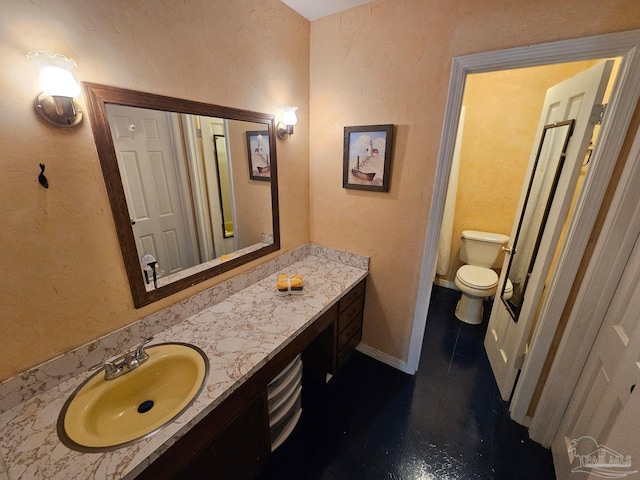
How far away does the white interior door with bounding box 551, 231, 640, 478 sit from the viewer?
973 millimetres

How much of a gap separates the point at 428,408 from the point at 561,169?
65.1 inches

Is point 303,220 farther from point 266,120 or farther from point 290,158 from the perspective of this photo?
point 266,120

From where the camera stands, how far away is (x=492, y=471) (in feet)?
4.59

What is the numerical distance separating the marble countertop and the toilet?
3.97ft

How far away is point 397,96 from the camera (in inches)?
59.9

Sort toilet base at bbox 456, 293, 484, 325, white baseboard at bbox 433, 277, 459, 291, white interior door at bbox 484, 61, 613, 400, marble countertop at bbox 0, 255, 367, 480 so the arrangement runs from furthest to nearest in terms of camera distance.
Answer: white baseboard at bbox 433, 277, 459, 291 → toilet base at bbox 456, 293, 484, 325 → white interior door at bbox 484, 61, 613, 400 → marble countertop at bbox 0, 255, 367, 480

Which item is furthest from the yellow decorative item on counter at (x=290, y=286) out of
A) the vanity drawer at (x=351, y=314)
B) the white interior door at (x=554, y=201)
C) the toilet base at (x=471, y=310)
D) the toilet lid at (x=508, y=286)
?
the toilet base at (x=471, y=310)

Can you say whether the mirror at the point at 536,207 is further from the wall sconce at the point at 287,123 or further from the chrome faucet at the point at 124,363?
the chrome faucet at the point at 124,363

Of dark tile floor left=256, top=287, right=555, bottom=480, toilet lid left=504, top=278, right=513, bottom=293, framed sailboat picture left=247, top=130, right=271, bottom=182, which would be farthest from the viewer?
toilet lid left=504, top=278, right=513, bottom=293

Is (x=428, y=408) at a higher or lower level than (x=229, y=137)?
lower

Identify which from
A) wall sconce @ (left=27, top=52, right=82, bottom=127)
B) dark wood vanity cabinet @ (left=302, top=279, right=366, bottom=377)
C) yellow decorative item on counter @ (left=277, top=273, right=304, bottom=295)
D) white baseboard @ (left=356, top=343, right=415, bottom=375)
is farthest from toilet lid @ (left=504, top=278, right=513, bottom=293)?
wall sconce @ (left=27, top=52, right=82, bottom=127)

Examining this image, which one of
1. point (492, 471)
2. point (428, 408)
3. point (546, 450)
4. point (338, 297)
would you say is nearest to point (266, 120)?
point (338, 297)

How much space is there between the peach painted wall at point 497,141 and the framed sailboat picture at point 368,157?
1570mm

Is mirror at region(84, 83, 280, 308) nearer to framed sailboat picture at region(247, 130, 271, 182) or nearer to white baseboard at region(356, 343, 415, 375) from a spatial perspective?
framed sailboat picture at region(247, 130, 271, 182)
